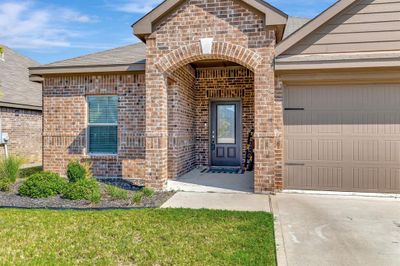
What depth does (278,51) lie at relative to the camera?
22.5 feet

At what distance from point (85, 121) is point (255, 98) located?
5407mm

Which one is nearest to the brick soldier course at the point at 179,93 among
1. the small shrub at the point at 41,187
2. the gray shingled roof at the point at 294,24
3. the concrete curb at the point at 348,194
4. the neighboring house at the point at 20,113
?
the concrete curb at the point at 348,194

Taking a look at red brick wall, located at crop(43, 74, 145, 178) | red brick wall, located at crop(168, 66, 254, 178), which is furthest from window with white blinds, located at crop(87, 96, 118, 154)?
red brick wall, located at crop(168, 66, 254, 178)

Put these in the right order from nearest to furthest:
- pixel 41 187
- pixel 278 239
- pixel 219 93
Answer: pixel 278 239, pixel 41 187, pixel 219 93

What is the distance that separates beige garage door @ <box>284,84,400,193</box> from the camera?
265 inches

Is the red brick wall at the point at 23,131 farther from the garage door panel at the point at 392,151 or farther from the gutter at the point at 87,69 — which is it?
the garage door panel at the point at 392,151

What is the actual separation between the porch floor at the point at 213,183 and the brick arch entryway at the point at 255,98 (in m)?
0.60

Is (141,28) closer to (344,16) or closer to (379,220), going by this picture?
(344,16)

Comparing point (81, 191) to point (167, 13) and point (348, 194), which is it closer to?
point (167, 13)

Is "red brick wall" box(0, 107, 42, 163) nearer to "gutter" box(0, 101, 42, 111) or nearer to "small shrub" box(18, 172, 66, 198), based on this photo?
"gutter" box(0, 101, 42, 111)

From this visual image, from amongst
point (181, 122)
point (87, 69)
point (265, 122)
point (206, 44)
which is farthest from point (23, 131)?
point (265, 122)

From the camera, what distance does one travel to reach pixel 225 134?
11000 mm

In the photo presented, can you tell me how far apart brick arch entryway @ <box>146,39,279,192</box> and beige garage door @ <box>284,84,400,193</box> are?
25.6 inches

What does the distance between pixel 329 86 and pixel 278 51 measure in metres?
1.50
